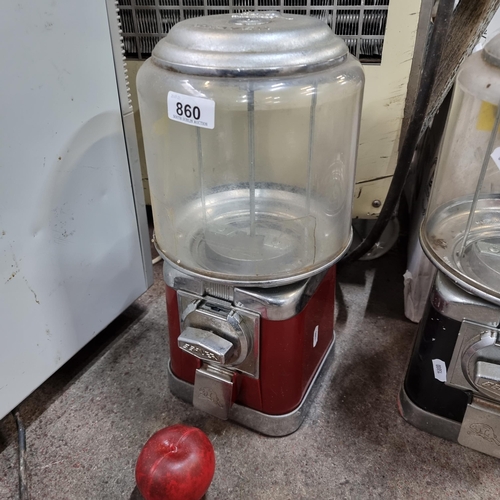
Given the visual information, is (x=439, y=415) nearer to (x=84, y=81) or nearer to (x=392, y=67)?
(x=392, y=67)

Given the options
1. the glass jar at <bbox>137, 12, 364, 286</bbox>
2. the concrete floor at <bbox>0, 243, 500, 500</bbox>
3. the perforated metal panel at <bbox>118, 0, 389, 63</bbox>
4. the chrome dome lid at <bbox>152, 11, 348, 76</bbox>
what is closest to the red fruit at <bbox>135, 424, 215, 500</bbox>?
the concrete floor at <bbox>0, 243, 500, 500</bbox>

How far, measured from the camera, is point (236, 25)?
69 centimetres

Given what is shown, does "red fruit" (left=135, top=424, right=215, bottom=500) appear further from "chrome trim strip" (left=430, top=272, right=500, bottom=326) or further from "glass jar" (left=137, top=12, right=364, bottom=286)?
"chrome trim strip" (left=430, top=272, right=500, bottom=326)

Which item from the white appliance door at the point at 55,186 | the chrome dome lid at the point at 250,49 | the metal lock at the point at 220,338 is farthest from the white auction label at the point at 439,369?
the white appliance door at the point at 55,186

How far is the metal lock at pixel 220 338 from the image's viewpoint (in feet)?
2.50

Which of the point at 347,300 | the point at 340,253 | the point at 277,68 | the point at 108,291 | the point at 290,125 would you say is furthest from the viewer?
the point at 347,300

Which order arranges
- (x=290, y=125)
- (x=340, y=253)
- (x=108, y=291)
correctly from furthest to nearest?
(x=108, y=291) < (x=290, y=125) < (x=340, y=253)

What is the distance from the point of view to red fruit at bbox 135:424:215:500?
68 cm

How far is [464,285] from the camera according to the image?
2.31 ft

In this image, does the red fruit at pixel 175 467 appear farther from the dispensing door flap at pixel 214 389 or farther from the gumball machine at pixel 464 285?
the gumball machine at pixel 464 285

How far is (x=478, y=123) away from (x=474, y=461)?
0.60 meters

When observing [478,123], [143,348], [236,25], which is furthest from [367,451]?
[236,25]

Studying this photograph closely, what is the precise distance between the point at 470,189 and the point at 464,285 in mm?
314

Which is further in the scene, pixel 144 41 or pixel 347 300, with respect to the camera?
pixel 347 300
